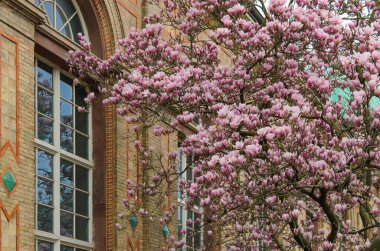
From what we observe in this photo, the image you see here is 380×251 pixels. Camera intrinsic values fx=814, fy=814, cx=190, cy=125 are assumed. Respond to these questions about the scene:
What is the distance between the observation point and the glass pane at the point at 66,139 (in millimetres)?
15062

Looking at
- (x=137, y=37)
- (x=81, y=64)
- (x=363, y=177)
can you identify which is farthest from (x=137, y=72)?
(x=363, y=177)

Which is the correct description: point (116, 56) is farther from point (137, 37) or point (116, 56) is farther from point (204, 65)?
point (204, 65)

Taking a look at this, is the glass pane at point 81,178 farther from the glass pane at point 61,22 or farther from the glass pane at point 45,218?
the glass pane at point 61,22

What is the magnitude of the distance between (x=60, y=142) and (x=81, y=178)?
115 cm

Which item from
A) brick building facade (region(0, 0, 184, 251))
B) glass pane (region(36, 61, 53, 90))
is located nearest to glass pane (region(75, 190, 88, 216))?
brick building facade (region(0, 0, 184, 251))

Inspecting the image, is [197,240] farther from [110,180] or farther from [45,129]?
[45,129]

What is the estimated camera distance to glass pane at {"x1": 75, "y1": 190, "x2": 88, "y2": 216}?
609 inches

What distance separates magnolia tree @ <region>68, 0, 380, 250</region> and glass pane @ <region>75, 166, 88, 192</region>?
232 cm

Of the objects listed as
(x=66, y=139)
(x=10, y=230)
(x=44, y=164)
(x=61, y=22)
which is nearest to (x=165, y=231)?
(x=66, y=139)

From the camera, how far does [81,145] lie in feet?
52.1

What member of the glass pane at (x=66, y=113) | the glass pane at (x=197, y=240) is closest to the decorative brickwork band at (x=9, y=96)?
the glass pane at (x=66, y=113)

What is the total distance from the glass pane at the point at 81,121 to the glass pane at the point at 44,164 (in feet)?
4.72

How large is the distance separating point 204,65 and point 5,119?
3.25 meters

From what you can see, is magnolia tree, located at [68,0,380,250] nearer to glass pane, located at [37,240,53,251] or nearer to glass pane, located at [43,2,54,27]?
glass pane, located at [43,2,54,27]
